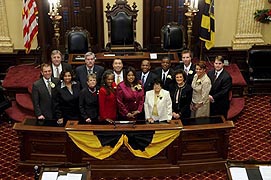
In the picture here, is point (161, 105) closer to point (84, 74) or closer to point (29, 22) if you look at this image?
point (84, 74)

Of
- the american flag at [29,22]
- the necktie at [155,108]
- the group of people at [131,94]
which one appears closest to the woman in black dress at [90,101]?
the group of people at [131,94]

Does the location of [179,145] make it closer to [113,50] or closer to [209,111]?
[209,111]

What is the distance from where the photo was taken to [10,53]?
1077 centimetres

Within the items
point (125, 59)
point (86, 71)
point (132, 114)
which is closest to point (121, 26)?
point (125, 59)

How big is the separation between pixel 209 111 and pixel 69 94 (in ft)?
7.91

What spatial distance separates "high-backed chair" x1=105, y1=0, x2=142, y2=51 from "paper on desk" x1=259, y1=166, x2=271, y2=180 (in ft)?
16.8


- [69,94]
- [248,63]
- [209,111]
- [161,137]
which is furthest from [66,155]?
[248,63]

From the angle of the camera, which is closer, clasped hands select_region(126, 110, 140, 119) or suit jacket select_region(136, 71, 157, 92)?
clasped hands select_region(126, 110, 140, 119)

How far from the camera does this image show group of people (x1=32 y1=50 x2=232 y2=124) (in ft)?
24.0

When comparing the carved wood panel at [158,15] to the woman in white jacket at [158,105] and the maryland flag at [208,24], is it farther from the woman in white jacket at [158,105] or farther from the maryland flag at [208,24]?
the woman in white jacket at [158,105]

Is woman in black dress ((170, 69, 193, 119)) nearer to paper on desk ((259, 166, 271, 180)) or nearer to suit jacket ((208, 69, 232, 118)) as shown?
suit jacket ((208, 69, 232, 118))

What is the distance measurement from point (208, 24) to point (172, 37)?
85 cm

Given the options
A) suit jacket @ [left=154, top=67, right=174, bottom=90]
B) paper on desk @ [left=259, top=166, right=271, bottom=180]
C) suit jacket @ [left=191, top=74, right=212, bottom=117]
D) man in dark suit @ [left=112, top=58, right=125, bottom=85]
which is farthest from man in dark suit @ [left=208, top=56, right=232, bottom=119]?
paper on desk @ [left=259, top=166, right=271, bottom=180]

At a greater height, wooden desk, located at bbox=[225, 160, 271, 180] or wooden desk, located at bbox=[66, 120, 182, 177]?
wooden desk, located at bbox=[225, 160, 271, 180]
